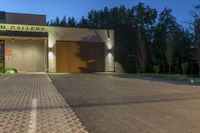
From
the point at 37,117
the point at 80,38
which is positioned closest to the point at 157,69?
the point at 80,38

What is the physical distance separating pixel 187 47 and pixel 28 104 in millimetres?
30405

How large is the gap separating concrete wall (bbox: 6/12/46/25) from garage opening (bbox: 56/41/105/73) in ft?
15.8

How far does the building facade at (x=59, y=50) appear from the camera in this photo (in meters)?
37.4

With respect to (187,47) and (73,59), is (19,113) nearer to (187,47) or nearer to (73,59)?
(73,59)

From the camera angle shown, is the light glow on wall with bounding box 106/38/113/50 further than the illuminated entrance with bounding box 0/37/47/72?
Yes

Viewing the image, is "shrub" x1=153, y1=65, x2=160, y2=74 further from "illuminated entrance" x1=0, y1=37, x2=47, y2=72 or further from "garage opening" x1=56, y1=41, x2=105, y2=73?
"illuminated entrance" x1=0, y1=37, x2=47, y2=72

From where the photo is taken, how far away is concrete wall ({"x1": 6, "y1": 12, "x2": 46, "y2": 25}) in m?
38.7

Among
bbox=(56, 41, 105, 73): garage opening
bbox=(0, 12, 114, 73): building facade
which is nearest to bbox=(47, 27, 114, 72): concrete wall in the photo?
bbox=(0, 12, 114, 73): building facade

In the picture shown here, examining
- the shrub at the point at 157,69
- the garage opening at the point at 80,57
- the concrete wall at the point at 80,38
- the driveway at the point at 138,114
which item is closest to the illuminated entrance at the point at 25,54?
the concrete wall at the point at 80,38

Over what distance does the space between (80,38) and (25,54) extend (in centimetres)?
609

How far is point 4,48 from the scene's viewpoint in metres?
37.8

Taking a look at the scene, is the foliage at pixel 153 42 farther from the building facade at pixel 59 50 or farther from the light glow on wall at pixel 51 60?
the light glow on wall at pixel 51 60

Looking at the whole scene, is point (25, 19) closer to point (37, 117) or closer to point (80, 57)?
point (80, 57)

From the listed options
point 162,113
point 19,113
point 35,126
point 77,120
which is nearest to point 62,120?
point 77,120
